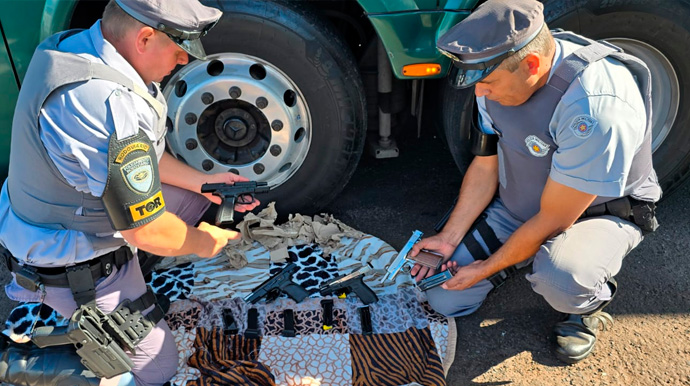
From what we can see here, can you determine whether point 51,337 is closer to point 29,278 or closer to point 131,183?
point 29,278

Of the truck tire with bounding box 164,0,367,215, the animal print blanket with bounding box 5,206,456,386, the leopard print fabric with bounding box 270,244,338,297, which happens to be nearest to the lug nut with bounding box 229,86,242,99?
the truck tire with bounding box 164,0,367,215

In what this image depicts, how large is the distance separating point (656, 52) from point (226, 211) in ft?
7.24

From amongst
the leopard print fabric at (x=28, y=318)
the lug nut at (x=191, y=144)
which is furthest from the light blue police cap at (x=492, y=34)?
the leopard print fabric at (x=28, y=318)

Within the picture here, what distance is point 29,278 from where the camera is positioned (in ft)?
7.32

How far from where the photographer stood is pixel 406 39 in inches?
110

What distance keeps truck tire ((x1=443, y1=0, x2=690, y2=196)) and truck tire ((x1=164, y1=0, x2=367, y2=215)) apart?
1.89ft

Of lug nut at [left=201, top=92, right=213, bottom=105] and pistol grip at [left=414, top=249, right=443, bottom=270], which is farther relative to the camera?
lug nut at [left=201, top=92, right=213, bottom=105]

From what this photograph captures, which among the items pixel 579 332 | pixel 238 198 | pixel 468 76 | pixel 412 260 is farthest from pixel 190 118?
pixel 579 332

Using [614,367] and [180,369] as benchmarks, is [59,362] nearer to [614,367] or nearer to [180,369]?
[180,369]

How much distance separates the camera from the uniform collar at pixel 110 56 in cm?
202

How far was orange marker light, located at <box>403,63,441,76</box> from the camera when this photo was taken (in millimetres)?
2840

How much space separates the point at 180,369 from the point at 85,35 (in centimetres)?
141

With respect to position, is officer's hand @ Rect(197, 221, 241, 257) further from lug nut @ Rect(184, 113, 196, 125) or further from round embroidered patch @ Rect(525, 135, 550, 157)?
round embroidered patch @ Rect(525, 135, 550, 157)

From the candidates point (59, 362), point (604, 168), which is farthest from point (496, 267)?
point (59, 362)
